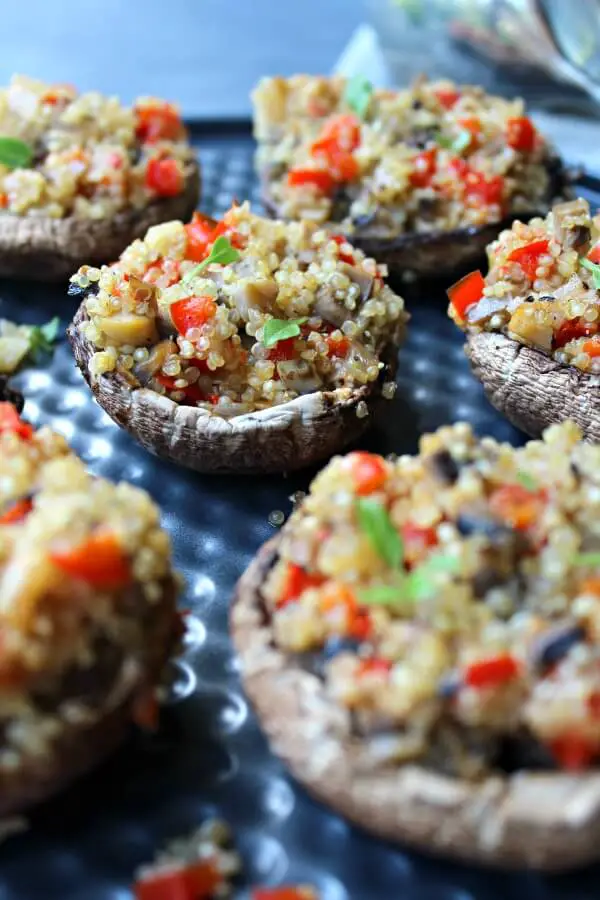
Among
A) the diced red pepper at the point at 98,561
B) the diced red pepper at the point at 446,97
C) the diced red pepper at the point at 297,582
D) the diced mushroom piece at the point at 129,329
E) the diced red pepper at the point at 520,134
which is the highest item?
the diced red pepper at the point at 520,134

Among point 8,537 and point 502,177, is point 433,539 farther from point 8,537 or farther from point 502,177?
point 502,177

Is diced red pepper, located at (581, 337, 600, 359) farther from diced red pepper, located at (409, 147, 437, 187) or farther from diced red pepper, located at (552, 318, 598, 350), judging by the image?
diced red pepper, located at (409, 147, 437, 187)

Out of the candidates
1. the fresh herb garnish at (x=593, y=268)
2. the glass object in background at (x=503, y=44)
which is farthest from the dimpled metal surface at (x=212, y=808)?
the glass object in background at (x=503, y=44)

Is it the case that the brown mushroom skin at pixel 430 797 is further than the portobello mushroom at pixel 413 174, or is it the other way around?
the portobello mushroom at pixel 413 174

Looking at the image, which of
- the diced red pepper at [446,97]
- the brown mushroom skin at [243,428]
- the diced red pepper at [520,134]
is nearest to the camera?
the brown mushroom skin at [243,428]

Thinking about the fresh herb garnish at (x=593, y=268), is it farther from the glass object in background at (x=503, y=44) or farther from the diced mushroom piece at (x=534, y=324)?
the glass object in background at (x=503, y=44)

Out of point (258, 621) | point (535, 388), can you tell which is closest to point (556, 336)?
point (535, 388)

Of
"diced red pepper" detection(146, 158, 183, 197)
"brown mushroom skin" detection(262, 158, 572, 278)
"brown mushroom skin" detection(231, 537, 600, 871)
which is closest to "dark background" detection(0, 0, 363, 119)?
"diced red pepper" detection(146, 158, 183, 197)
